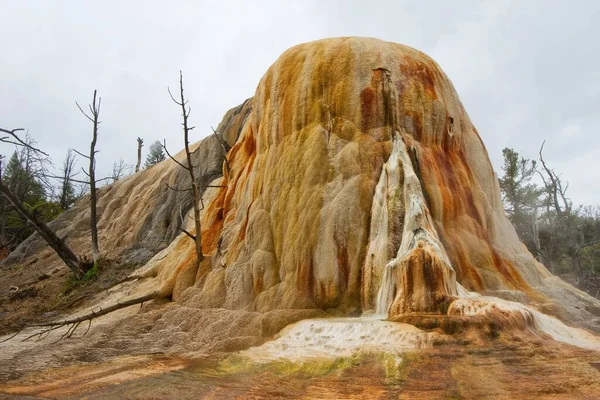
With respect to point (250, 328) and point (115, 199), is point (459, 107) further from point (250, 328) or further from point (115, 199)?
point (115, 199)

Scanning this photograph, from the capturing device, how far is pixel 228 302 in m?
8.51

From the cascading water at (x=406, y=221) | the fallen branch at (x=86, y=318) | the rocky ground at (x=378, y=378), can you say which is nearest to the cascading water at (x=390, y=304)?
the cascading water at (x=406, y=221)

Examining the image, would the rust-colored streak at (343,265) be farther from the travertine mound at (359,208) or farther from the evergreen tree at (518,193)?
the evergreen tree at (518,193)

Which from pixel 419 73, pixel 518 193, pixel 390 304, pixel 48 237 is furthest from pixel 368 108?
pixel 518 193

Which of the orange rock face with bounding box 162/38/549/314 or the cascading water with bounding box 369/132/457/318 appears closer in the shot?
the cascading water with bounding box 369/132/457/318

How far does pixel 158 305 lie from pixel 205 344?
7.69 ft

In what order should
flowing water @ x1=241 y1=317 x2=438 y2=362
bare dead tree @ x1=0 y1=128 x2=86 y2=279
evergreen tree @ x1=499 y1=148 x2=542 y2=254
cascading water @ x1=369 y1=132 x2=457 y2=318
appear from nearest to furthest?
1. flowing water @ x1=241 y1=317 x2=438 y2=362
2. cascading water @ x1=369 y1=132 x2=457 y2=318
3. bare dead tree @ x1=0 y1=128 x2=86 y2=279
4. evergreen tree @ x1=499 y1=148 x2=542 y2=254

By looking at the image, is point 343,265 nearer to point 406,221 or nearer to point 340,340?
point 406,221

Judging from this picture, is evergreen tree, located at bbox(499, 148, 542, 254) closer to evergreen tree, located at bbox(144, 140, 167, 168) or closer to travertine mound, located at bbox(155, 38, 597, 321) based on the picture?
travertine mound, located at bbox(155, 38, 597, 321)

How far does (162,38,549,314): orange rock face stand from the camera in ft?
26.1

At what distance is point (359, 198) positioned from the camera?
28.5 ft

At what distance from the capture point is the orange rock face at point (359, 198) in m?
7.95

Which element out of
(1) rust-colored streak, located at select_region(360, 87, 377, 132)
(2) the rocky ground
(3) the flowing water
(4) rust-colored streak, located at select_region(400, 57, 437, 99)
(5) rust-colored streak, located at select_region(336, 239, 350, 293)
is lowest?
(2) the rocky ground

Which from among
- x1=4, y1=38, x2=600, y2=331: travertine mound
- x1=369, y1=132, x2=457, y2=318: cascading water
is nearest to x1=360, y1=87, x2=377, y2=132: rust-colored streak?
x1=4, y1=38, x2=600, y2=331: travertine mound
